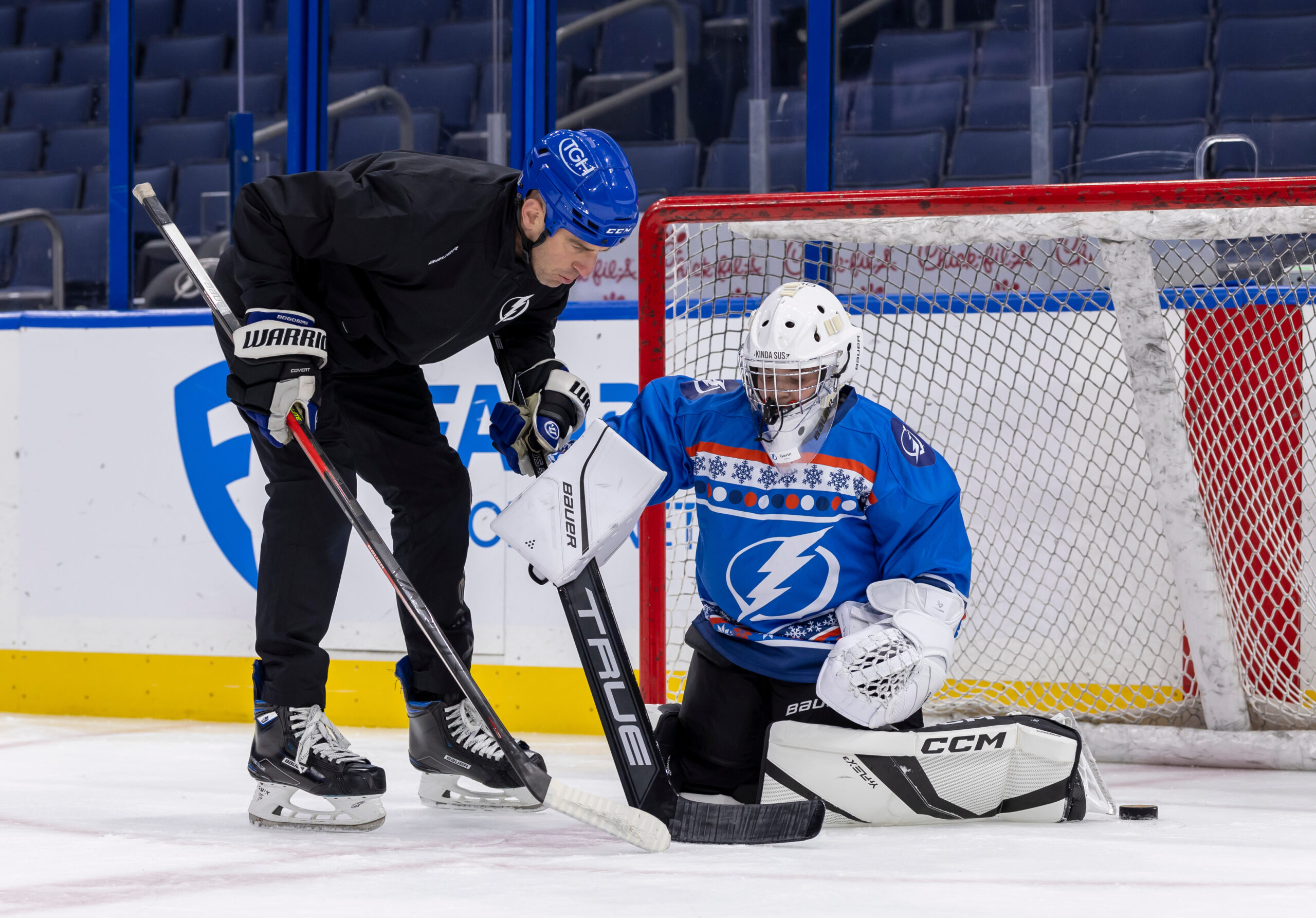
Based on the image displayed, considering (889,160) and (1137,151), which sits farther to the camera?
(889,160)

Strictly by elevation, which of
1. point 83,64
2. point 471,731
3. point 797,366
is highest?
point 83,64

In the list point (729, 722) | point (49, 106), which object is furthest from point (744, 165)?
point (49, 106)

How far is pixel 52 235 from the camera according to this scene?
4402mm

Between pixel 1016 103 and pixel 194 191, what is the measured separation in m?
2.51

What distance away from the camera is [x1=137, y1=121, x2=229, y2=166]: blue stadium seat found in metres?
4.70

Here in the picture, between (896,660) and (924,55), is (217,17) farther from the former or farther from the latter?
(896,660)

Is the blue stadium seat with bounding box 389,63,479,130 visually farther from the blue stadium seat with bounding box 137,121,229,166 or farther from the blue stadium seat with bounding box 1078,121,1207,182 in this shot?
the blue stadium seat with bounding box 1078,121,1207,182

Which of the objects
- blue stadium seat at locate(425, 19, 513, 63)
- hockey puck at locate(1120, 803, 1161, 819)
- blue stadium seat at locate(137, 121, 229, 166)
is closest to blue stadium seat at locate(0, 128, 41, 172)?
blue stadium seat at locate(137, 121, 229, 166)

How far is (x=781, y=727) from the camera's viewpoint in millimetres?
2162

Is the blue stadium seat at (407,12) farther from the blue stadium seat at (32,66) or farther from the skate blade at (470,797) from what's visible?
the skate blade at (470,797)

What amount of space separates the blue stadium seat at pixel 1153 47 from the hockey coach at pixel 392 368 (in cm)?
222

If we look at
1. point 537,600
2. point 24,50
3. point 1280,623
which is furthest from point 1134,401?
point 24,50

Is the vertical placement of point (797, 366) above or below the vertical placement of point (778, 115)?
below

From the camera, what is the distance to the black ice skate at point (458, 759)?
95.4 inches
